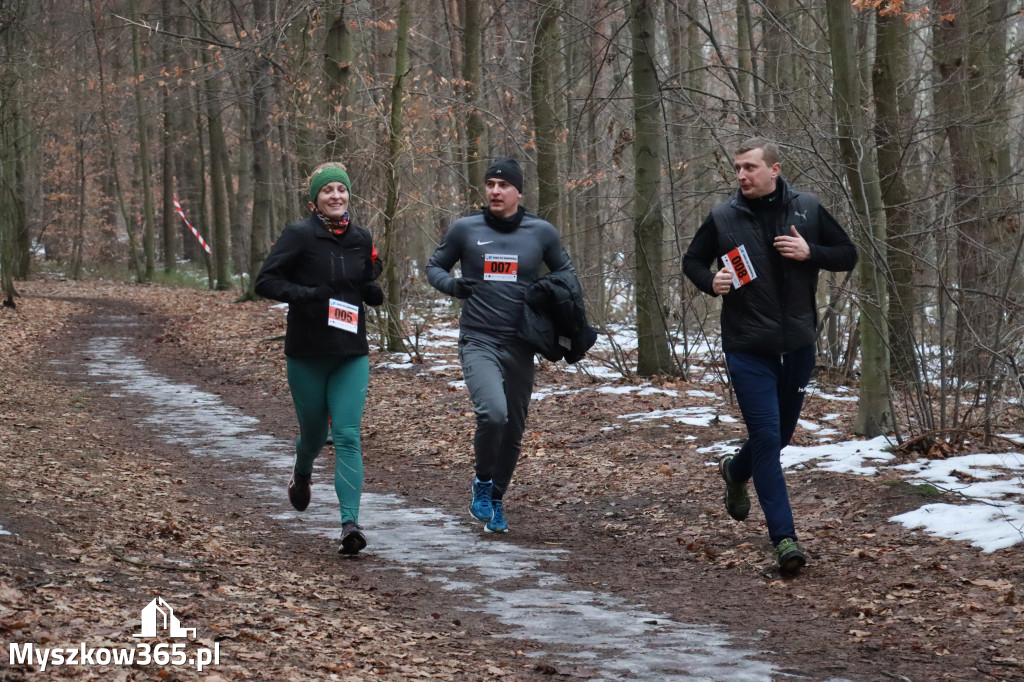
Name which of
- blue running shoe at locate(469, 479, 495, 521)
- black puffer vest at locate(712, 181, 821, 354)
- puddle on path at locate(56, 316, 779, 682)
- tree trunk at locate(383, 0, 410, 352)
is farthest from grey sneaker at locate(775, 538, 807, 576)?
tree trunk at locate(383, 0, 410, 352)

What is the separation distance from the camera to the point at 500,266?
23.3 feet

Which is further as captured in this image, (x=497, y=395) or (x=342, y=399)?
(x=497, y=395)

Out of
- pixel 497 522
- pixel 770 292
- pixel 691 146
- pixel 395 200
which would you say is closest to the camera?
pixel 770 292

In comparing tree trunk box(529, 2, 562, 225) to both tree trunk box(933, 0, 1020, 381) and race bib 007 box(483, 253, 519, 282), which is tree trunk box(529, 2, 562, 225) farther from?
race bib 007 box(483, 253, 519, 282)

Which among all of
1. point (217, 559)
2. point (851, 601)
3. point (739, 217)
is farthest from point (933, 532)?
point (217, 559)

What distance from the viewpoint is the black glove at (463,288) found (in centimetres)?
703

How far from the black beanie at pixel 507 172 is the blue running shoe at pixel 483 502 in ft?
6.46

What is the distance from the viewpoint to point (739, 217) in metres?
6.14

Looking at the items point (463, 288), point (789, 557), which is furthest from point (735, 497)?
point (463, 288)

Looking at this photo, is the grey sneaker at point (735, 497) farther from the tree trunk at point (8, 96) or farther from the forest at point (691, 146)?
the tree trunk at point (8, 96)

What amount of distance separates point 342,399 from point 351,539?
0.82m

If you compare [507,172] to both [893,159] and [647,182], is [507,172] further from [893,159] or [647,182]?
[647,182]

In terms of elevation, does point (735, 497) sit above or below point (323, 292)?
below

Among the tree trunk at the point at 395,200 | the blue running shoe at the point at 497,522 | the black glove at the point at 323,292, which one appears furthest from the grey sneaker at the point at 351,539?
the tree trunk at the point at 395,200
